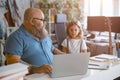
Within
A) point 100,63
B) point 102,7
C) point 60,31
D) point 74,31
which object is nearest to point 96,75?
point 100,63

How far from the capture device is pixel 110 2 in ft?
18.3

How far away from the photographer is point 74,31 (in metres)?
2.77

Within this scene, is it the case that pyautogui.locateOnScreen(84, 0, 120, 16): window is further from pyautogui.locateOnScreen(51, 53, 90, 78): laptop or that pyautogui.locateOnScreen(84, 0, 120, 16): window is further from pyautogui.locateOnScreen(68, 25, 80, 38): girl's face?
pyautogui.locateOnScreen(51, 53, 90, 78): laptop

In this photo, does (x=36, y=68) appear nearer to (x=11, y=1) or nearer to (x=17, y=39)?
(x=17, y=39)

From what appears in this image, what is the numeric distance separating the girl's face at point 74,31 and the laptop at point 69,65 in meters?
1.14

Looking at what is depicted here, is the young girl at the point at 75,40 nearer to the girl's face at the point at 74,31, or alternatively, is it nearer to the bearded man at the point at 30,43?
the girl's face at the point at 74,31

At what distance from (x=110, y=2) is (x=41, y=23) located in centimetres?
390

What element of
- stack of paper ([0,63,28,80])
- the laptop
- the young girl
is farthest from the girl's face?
stack of paper ([0,63,28,80])

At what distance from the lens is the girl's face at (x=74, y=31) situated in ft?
9.06

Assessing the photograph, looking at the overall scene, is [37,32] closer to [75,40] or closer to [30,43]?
[30,43]

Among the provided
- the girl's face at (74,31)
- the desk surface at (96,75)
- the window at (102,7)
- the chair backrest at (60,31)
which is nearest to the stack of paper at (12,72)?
the desk surface at (96,75)

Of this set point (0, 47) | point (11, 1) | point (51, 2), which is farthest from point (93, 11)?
point (0, 47)

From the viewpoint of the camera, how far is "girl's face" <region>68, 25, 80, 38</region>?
2.76m

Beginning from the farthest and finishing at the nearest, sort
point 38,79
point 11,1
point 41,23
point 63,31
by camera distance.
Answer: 1. point 11,1
2. point 63,31
3. point 41,23
4. point 38,79
